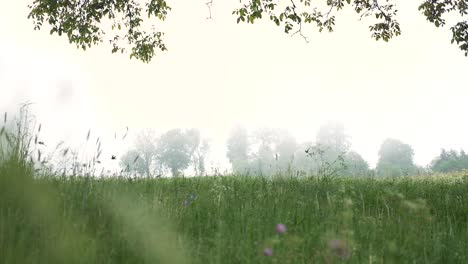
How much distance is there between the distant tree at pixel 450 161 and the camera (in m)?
90.1

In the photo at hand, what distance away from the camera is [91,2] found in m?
14.0

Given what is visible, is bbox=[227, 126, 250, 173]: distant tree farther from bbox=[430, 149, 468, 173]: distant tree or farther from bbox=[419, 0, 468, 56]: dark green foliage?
bbox=[419, 0, 468, 56]: dark green foliage

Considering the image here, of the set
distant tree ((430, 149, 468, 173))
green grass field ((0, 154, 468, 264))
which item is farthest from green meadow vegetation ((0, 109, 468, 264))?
distant tree ((430, 149, 468, 173))

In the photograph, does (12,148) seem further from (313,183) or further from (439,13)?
(439,13)

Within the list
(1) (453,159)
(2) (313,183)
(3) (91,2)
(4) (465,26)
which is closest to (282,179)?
(2) (313,183)

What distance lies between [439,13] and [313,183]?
7.60m

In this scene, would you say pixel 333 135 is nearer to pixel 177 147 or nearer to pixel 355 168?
pixel 177 147

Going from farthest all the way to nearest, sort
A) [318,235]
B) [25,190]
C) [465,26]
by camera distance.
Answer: [465,26], [318,235], [25,190]

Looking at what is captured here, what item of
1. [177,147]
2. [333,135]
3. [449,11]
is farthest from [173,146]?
[449,11]

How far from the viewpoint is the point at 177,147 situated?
108875 mm

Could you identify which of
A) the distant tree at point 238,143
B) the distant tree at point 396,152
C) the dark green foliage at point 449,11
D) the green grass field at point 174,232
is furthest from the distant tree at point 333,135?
the green grass field at point 174,232

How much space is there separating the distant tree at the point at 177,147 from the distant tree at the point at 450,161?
57.4 m

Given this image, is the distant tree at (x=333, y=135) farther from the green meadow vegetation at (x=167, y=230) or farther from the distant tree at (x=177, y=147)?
the green meadow vegetation at (x=167, y=230)

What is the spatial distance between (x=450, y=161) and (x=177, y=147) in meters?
63.6
